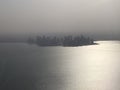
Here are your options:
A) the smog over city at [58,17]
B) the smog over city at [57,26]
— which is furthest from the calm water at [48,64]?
the smog over city at [58,17]

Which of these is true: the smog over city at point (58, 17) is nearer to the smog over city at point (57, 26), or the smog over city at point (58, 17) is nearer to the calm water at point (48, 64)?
the smog over city at point (57, 26)

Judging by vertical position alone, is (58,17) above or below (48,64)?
above

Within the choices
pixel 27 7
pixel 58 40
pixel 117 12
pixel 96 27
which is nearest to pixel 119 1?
pixel 117 12

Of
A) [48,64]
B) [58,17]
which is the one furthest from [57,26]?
[48,64]

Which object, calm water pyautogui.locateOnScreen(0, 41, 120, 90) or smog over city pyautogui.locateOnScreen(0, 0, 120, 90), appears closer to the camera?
smog over city pyautogui.locateOnScreen(0, 0, 120, 90)

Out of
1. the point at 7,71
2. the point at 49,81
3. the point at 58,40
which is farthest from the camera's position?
the point at 49,81

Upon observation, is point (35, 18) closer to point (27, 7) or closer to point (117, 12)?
point (27, 7)

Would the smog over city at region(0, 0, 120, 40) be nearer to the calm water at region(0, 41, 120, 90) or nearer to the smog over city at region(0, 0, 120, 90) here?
the smog over city at region(0, 0, 120, 90)

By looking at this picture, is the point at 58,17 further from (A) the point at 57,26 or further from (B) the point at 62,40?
(B) the point at 62,40

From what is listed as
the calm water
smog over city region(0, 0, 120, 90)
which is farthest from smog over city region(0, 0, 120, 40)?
the calm water

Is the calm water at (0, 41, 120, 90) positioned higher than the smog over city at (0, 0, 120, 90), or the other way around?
the smog over city at (0, 0, 120, 90)

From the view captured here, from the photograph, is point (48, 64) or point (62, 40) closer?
point (62, 40)
